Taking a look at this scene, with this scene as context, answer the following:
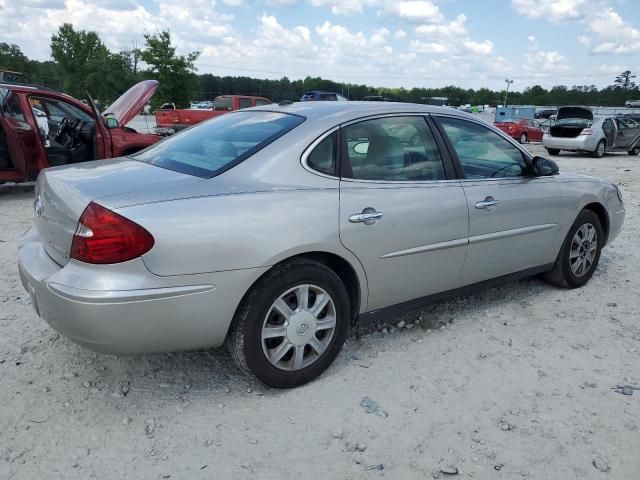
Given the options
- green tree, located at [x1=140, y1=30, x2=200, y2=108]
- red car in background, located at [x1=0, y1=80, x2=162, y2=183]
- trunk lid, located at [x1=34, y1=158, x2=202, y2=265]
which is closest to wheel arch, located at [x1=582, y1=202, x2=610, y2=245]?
trunk lid, located at [x1=34, y1=158, x2=202, y2=265]

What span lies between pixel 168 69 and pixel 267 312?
4618 cm

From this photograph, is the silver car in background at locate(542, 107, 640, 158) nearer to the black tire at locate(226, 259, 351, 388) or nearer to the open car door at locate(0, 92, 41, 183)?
the open car door at locate(0, 92, 41, 183)

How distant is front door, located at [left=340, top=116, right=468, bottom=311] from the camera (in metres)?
3.01

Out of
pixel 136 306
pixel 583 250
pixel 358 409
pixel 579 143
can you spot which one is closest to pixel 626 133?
pixel 579 143

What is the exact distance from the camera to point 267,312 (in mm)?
2729

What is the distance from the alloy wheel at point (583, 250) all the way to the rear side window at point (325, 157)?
248 cm

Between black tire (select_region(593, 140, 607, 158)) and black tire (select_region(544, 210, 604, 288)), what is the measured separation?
15255 mm

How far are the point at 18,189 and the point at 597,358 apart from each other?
9.02 meters

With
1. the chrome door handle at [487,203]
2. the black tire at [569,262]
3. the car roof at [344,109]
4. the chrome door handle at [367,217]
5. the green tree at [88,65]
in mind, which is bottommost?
the black tire at [569,262]

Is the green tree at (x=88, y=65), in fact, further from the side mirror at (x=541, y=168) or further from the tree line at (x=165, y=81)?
the side mirror at (x=541, y=168)

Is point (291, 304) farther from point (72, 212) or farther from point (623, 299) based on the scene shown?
point (623, 299)

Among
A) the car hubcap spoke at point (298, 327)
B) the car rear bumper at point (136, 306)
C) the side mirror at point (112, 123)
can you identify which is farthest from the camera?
the side mirror at point (112, 123)

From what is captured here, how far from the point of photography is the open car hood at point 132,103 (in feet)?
27.7

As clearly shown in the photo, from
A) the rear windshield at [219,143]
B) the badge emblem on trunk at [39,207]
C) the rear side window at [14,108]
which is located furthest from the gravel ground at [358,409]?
the rear side window at [14,108]
